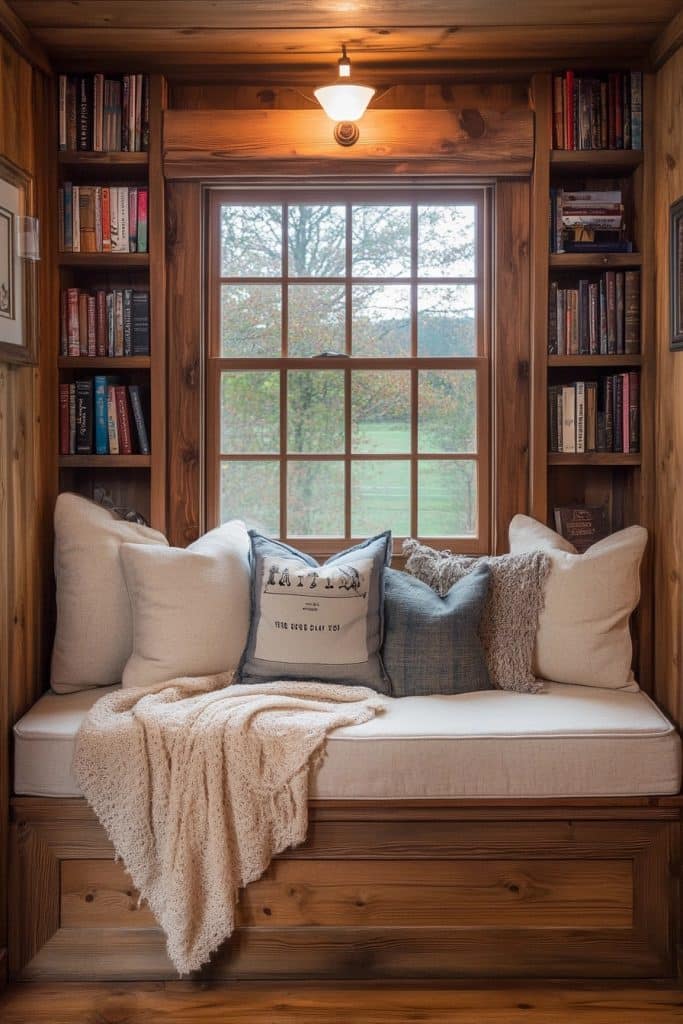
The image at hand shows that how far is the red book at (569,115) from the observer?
3.28 m

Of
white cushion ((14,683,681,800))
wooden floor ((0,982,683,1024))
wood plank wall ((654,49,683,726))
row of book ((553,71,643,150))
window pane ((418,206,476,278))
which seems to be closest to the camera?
wooden floor ((0,982,683,1024))

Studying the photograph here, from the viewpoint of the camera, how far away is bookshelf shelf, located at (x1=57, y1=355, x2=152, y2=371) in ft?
11.0

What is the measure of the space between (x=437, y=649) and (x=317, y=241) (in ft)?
4.98

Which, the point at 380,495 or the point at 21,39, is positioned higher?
the point at 21,39

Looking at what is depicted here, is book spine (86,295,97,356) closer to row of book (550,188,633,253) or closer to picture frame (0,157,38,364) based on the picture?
picture frame (0,157,38,364)

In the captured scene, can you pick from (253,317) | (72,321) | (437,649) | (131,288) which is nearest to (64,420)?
(72,321)

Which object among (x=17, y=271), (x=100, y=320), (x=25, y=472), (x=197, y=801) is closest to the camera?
(x=197, y=801)

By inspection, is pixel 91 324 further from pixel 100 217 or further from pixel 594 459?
pixel 594 459

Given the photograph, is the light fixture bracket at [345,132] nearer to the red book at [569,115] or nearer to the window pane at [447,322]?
the window pane at [447,322]

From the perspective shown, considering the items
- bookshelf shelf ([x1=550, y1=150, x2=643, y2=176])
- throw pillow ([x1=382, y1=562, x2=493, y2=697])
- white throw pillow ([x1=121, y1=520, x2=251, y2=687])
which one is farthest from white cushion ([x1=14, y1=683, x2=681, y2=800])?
bookshelf shelf ([x1=550, y1=150, x2=643, y2=176])

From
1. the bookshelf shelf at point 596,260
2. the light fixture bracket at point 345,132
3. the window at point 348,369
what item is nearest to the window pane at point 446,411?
the window at point 348,369

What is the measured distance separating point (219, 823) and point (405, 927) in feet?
1.97

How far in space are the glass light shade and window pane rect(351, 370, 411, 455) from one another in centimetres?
85

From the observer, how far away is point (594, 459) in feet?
11.0
